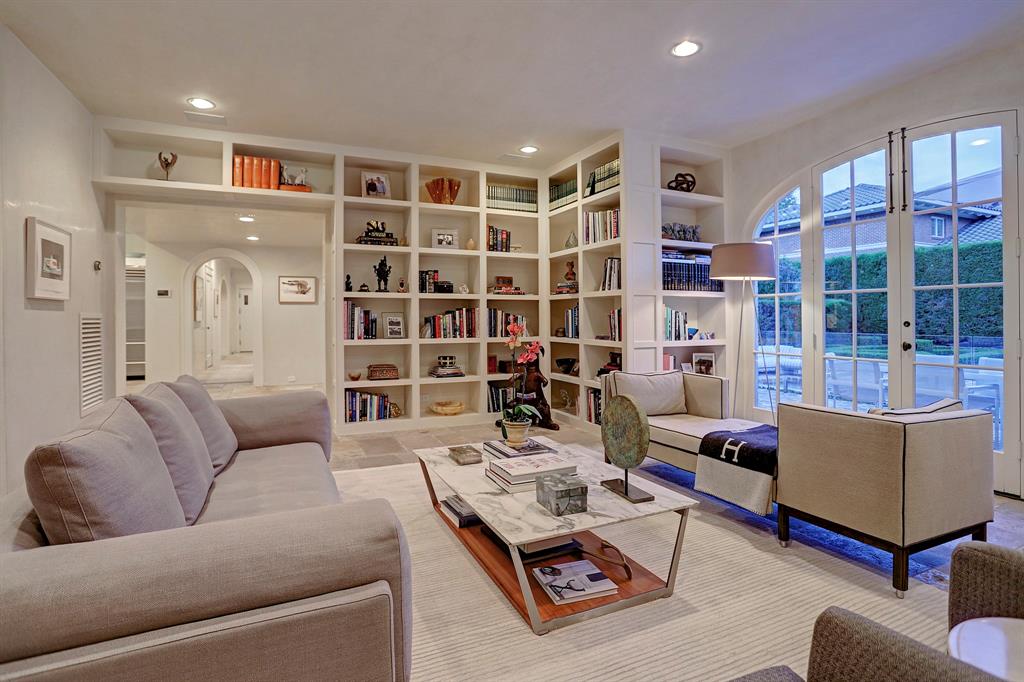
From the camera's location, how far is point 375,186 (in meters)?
5.12

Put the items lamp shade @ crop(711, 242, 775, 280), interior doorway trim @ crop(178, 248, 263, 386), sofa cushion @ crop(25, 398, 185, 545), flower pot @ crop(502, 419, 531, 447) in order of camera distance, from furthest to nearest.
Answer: interior doorway trim @ crop(178, 248, 263, 386) < lamp shade @ crop(711, 242, 775, 280) < flower pot @ crop(502, 419, 531, 447) < sofa cushion @ crop(25, 398, 185, 545)

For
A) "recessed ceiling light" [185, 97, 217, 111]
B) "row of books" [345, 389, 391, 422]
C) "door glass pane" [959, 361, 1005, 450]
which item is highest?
"recessed ceiling light" [185, 97, 217, 111]

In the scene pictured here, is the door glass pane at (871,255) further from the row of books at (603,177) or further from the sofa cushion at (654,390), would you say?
the row of books at (603,177)

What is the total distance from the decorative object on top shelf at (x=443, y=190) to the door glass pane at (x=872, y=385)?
3.88 m

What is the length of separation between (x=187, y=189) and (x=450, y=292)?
246 cm

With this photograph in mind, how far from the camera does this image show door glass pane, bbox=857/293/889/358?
3.70 metres

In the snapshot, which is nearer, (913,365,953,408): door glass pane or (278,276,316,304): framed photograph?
(913,365,953,408): door glass pane

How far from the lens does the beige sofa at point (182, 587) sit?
2.88ft

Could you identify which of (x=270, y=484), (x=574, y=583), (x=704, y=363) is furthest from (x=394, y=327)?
(x=574, y=583)

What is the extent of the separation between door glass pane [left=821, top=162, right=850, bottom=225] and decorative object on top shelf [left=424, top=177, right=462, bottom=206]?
130 inches

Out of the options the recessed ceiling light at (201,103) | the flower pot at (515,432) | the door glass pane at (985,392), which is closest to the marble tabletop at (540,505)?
the flower pot at (515,432)

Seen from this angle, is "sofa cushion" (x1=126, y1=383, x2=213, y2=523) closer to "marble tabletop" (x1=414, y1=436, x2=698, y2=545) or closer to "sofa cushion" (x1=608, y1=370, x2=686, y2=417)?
"marble tabletop" (x1=414, y1=436, x2=698, y2=545)

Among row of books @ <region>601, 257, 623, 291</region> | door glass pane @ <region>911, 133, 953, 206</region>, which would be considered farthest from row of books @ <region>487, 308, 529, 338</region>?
door glass pane @ <region>911, 133, 953, 206</region>

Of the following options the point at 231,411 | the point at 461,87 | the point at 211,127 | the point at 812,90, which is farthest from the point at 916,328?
the point at 211,127
